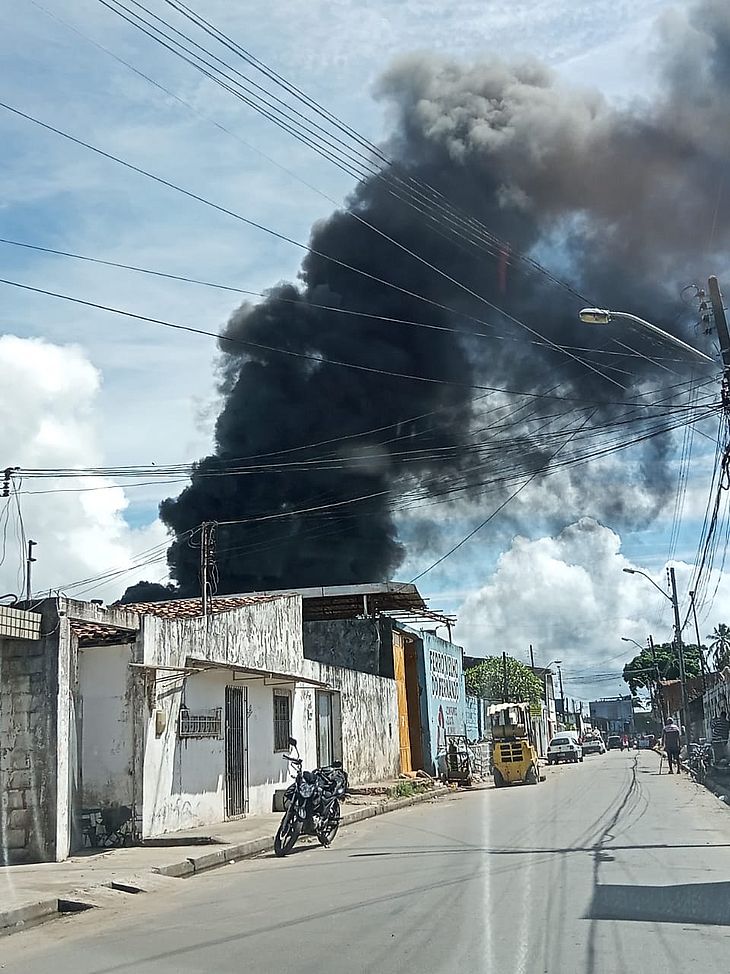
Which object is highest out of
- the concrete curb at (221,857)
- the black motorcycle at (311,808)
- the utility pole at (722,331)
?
the utility pole at (722,331)

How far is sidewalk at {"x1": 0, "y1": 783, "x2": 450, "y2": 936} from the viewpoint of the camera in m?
9.62

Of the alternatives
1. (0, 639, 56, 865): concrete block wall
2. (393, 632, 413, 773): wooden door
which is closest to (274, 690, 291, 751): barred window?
(0, 639, 56, 865): concrete block wall

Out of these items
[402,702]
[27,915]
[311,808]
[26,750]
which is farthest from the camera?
[402,702]

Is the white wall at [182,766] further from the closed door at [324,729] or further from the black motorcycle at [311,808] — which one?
the closed door at [324,729]

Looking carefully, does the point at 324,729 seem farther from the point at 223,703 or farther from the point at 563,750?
the point at 563,750

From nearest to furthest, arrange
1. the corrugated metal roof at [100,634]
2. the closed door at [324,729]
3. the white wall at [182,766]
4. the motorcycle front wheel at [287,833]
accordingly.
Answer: the motorcycle front wheel at [287,833], the corrugated metal roof at [100,634], the white wall at [182,766], the closed door at [324,729]

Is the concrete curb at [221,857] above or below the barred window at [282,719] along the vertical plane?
below

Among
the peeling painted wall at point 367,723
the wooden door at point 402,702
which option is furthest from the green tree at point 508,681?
the peeling painted wall at point 367,723

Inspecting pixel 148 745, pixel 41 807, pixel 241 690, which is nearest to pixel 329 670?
pixel 241 690

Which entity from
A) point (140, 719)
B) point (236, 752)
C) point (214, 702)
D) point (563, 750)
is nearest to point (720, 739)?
point (236, 752)

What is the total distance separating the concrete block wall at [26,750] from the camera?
13.0 m

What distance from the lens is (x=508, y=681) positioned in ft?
235

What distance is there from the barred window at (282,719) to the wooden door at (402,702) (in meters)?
10.9

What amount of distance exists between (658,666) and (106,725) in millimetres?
83038
